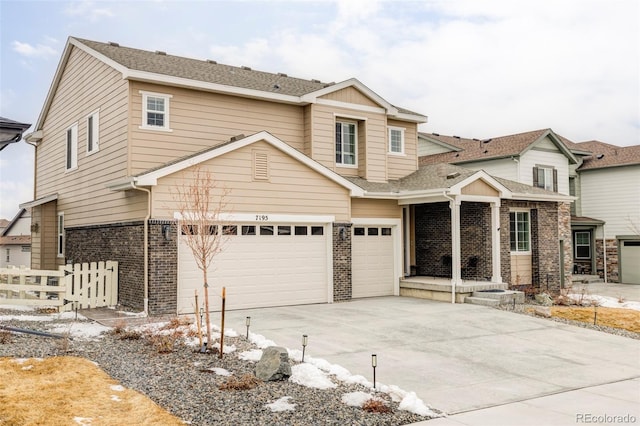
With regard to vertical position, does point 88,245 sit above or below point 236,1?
below

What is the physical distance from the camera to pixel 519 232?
20156 millimetres

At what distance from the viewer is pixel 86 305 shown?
46.5ft

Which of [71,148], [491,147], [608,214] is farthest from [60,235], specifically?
[608,214]

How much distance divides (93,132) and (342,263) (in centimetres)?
918

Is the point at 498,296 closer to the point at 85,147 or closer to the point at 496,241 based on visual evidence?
the point at 496,241

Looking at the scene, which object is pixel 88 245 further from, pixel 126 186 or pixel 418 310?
pixel 418 310

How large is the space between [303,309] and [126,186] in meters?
5.61

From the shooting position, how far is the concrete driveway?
7.84m

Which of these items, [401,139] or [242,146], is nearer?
[242,146]

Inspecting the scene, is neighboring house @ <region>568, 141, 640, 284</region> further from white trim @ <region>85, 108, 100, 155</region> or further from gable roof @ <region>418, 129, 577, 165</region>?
white trim @ <region>85, 108, 100, 155</region>

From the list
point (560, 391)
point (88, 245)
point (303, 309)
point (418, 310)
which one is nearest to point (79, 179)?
point (88, 245)

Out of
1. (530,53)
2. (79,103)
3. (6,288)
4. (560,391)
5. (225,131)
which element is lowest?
(560,391)

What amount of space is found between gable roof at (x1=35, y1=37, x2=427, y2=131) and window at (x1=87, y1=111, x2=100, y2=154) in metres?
1.95

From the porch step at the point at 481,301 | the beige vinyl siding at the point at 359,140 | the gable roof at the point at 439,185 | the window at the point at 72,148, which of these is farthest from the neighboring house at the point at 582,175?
the window at the point at 72,148
